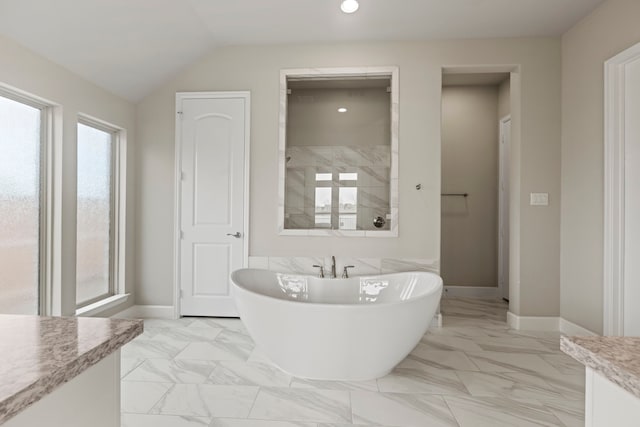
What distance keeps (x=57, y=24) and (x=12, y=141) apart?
829mm

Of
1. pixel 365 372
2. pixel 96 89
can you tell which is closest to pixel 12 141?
pixel 96 89

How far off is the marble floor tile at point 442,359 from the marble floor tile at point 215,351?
1.17m

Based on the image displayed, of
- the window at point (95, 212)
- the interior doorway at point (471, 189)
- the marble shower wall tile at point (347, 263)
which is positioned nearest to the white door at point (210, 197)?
the marble shower wall tile at point (347, 263)

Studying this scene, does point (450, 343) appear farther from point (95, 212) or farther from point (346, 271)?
point (95, 212)

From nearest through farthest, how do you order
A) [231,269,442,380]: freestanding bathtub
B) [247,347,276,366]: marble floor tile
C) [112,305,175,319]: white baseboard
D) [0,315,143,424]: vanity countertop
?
[0,315,143,424]: vanity countertop → [231,269,442,380]: freestanding bathtub → [247,347,276,366]: marble floor tile → [112,305,175,319]: white baseboard

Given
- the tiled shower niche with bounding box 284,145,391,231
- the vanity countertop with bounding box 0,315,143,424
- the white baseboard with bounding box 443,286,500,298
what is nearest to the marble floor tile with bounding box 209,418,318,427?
the vanity countertop with bounding box 0,315,143,424

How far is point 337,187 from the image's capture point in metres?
3.40

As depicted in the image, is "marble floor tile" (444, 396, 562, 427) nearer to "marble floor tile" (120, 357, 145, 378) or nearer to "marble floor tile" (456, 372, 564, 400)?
"marble floor tile" (456, 372, 564, 400)

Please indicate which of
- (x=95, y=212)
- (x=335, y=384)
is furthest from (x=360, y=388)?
(x=95, y=212)

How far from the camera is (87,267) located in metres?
3.07

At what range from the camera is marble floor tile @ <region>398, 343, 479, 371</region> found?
242cm

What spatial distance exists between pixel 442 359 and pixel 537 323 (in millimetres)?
1303

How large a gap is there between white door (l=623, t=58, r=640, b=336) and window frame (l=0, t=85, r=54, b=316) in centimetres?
422

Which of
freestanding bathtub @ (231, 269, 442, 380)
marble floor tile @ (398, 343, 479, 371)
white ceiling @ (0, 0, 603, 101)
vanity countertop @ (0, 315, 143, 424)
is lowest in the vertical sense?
marble floor tile @ (398, 343, 479, 371)
